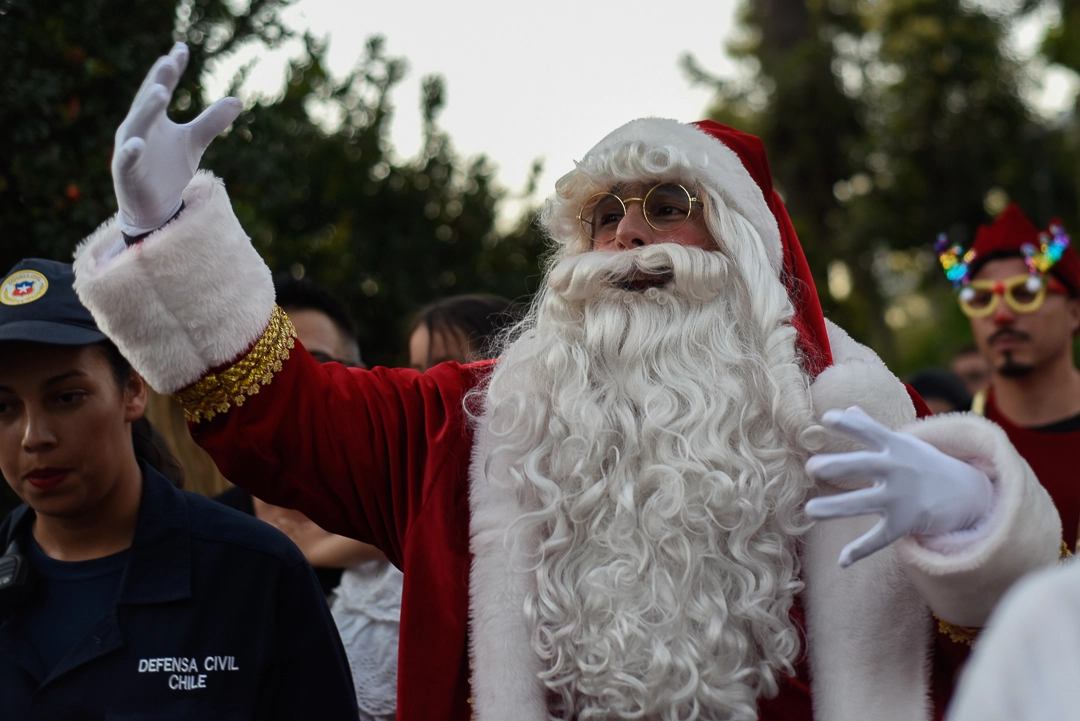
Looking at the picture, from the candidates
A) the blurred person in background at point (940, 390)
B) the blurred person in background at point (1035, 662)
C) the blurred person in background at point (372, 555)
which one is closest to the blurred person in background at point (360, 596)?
the blurred person in background at point (372, 555)

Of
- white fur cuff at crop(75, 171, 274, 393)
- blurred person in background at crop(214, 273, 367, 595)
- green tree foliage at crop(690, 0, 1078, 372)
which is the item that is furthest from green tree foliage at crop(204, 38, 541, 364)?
green tree foliage at crop(690, 0, 1078, 372)

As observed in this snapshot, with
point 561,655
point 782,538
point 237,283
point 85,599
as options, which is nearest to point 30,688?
point 85,599

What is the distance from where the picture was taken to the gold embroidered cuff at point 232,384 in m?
2.41

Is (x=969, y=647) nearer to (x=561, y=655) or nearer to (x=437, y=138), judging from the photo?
(x=561, y=655)

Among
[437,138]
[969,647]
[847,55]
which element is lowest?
[969,647]

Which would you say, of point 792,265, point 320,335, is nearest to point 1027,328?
point 792,265

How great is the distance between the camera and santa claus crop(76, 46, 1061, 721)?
90.5 inches

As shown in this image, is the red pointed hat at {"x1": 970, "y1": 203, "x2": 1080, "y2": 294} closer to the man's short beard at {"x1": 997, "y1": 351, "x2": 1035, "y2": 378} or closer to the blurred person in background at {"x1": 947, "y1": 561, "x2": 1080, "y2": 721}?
the man's short beard at {"x1": 997, "y1": 351, "x2": 1035, "y2": 378}

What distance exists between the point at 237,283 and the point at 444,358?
68.6 inches

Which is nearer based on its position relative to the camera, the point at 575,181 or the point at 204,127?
the point at 204,127

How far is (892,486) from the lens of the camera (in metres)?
2.10

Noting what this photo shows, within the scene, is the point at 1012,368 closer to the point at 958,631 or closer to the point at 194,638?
the point at 958,631

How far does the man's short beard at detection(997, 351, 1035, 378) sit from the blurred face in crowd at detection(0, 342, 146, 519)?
12.2 feet

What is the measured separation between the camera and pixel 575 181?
10.1 feet
